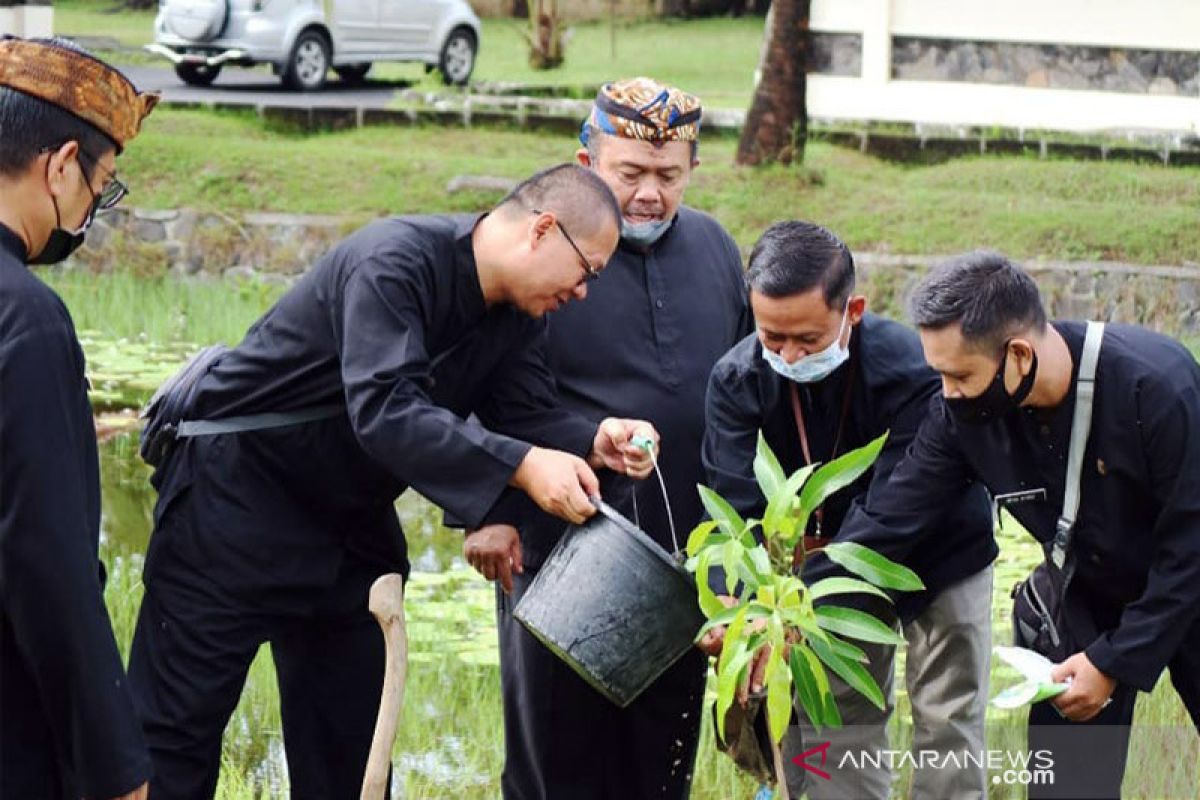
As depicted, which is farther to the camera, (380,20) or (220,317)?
(380,20)

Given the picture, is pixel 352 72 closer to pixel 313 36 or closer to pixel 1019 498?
pixel 313 36

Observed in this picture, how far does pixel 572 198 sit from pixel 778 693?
98 cm

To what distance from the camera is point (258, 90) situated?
1449cm

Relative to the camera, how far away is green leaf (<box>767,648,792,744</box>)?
3021mm

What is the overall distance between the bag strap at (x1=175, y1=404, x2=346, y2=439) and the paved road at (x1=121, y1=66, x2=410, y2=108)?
10322 mm

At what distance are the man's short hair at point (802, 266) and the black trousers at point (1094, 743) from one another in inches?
33.0

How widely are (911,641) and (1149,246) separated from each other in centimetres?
780

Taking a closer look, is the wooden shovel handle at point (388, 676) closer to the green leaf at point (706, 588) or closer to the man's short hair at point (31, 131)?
the green leaf at point (706, 588)

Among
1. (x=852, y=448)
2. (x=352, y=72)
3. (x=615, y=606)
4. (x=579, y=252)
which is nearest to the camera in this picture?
(x=615, y=606)

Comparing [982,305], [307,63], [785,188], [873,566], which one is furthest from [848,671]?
[307,63]

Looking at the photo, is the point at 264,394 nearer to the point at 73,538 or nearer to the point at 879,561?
the point at 73,538

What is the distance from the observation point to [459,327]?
3.61 meters

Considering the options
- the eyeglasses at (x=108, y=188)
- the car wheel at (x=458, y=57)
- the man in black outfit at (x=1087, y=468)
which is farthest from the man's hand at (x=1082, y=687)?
the car wheel at (x=458, y=57)

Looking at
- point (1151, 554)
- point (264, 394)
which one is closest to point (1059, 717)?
point (1151, 554)
